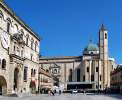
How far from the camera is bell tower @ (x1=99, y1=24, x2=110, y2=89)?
12706cm

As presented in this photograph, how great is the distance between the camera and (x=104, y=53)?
13025 cm

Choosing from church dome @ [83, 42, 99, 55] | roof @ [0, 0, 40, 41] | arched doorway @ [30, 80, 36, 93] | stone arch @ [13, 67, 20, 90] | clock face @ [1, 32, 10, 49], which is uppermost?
church dome @ [83, 42, 99, 55]

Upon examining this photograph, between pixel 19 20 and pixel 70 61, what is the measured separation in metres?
78.3

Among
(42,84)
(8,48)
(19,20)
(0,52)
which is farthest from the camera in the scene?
(42,84)

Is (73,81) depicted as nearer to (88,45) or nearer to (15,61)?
(88,45)

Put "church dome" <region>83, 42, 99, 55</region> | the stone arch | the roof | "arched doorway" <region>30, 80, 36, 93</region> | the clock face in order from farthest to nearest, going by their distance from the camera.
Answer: "church dome" <region>83, 42, 99, 55</region>, "arched doorway" <region>30, 80, 36, 93</region>, the stone arch, the clock face, the roof

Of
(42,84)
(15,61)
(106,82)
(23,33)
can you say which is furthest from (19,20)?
(106,82)

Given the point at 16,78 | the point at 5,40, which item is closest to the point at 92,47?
the point at 16,78

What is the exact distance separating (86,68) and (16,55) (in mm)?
74010

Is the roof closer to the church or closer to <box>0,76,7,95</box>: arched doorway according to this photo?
<box>0,76,7,95</box>: arched doorway

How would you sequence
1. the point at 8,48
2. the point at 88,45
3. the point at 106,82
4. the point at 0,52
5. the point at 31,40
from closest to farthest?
the point at 0,52 → the point at 8,48 → the point at 31,40 → the point at 106,82 → the point at 88,45

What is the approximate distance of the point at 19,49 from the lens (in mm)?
63156

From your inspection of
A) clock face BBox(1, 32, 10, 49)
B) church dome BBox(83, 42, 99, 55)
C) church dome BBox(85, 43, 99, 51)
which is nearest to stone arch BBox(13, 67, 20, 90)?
clock face BBox(1, 32, 10, 49)

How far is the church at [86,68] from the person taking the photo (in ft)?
417
